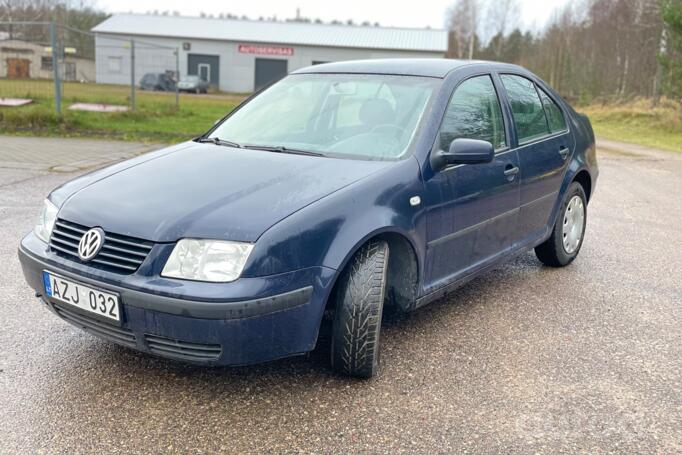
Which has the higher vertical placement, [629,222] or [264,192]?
[264,192]

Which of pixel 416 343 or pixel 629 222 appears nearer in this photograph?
pixel 416 343

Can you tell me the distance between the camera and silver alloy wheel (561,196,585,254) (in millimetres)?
5047

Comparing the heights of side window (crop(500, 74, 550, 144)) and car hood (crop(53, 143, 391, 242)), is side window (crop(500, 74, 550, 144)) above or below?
above

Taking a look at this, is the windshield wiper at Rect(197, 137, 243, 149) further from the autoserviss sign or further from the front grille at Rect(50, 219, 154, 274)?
the autoserviss sign

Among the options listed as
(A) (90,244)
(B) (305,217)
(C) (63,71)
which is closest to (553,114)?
(B) (305,217)

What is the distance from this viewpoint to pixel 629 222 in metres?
7.08

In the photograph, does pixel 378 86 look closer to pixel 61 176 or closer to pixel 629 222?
pixel 629 222

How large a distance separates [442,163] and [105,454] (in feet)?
6.98

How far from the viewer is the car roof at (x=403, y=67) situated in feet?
12.6

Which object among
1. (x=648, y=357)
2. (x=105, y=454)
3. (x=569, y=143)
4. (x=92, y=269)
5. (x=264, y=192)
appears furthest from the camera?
(x=569, y=143)

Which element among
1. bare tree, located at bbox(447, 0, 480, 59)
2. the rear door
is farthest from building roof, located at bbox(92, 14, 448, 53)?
the rear door

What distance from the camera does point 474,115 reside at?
12.8 ft

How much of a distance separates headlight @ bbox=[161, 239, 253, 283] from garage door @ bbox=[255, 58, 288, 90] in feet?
148

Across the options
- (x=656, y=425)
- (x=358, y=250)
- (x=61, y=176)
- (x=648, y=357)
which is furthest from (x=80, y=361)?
(x=61, y=176)
